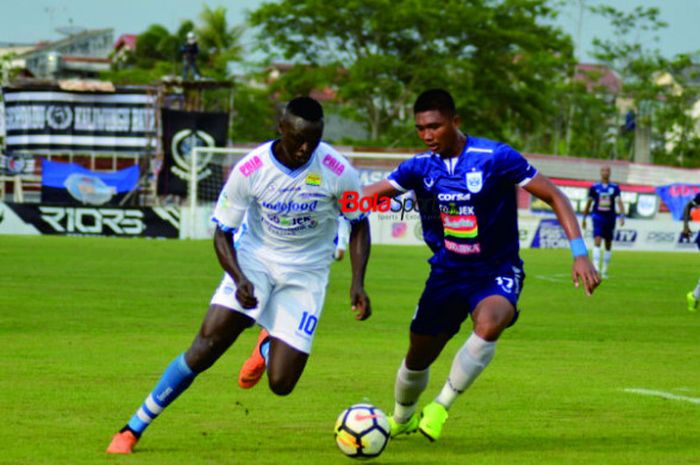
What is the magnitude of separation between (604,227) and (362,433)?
23.5 m

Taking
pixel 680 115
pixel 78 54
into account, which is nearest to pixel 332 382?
pixel 680 115

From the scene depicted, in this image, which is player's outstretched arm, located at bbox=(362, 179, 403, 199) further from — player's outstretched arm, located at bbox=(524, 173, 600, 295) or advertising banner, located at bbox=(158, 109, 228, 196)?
advertising banner, located at bbox=(158, 109, 228, 196)

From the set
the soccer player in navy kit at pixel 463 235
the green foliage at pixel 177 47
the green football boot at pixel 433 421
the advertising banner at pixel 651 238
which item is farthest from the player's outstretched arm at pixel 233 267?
the green foliage at pixel 177 47

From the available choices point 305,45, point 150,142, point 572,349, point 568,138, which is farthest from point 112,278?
point 568,138

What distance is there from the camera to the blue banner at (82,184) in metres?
42.5

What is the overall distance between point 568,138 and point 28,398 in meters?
70.5

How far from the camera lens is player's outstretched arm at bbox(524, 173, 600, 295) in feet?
26.0

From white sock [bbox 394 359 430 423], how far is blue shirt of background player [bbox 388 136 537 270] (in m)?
0.75

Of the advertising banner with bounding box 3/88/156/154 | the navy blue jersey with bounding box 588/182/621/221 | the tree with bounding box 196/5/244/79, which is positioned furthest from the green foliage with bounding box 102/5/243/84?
the navy blue jersey with bounding box 588/182/621/221

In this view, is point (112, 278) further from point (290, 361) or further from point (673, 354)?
point (290, 361)

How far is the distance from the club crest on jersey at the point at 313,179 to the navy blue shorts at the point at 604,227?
22886mm

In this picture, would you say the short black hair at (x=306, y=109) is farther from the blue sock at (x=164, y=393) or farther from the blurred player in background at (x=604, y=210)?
the blurred player in background at (x=604, y=210)

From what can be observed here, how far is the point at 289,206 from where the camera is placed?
8.12 m

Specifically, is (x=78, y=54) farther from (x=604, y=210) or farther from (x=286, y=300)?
(x=286, y=300)
